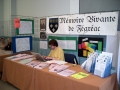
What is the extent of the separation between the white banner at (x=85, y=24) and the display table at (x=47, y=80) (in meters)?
0.85

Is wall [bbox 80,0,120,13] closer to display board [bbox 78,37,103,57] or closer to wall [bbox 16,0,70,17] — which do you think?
wall [bbox 16,0,70,17]

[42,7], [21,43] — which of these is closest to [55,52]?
[21,43]

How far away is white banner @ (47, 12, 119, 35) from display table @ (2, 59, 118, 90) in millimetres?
850

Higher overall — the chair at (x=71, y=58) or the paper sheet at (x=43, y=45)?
the paper sheet at (x=43, y=45)

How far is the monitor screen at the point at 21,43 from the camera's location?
10.6 ft

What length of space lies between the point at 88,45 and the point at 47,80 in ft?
3.95

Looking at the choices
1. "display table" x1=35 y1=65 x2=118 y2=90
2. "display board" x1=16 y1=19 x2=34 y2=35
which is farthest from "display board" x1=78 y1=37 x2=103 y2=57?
"display board" x1=16 y1=19 x2=34 y2=35

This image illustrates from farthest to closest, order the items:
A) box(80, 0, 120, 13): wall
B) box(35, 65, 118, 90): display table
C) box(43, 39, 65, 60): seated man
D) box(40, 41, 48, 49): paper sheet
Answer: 1. box(40, 41, 48, 49): paper sheet
2. box(43, 39, 65, 60): seated man
3. box(80, 0, 120, 13): wall
4. box(35, 65, 118, 90): display table

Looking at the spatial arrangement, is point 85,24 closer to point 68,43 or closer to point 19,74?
point 68,43

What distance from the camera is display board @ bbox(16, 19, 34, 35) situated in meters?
3.46

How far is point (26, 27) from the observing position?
11.8 feet

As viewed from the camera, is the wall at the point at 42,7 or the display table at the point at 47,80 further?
the wall at the point at 42,7

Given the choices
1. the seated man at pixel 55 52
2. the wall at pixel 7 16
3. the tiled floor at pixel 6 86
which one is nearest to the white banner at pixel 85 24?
the seated man at pixel 55 52

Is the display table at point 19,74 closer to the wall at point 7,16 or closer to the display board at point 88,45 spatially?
the display board at point 88,45
